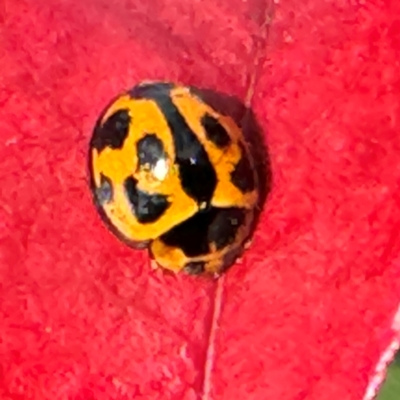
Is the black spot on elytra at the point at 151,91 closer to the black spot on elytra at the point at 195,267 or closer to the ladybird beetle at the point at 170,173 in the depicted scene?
the ladybird beetle at the point at 170,173

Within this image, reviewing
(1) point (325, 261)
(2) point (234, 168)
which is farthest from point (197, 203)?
(1) point (325, 261)

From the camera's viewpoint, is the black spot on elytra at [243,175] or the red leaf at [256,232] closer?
the black spot on elytra at [243,175]

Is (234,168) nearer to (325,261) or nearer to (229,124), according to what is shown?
(229,124)

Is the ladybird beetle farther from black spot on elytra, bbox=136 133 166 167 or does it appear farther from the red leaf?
the red leaf

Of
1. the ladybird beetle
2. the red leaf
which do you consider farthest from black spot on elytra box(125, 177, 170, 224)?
the red leaf

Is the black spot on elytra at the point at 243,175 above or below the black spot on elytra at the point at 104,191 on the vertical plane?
above

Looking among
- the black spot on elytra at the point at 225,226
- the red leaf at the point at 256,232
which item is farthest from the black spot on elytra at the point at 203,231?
the red leaf at the point at 256,232
